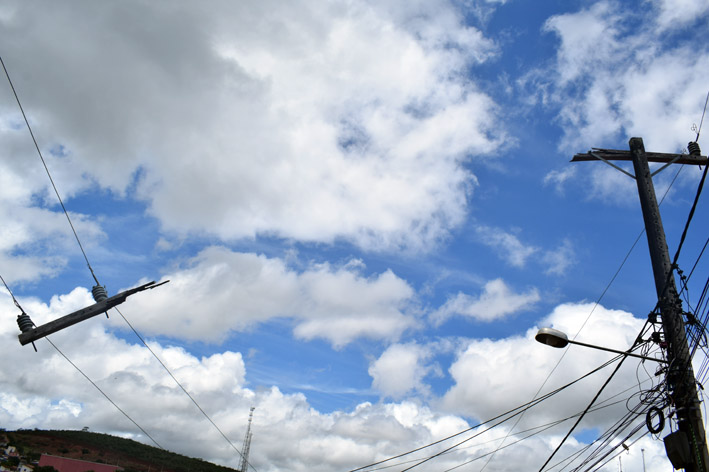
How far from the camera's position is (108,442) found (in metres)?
98.1

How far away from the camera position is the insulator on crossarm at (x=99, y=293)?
1379 cm

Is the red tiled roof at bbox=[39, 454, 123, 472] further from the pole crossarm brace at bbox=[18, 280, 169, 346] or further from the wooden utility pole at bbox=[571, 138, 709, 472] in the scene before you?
the wooden utility pole at bbox=[571, 138, 709, 472]

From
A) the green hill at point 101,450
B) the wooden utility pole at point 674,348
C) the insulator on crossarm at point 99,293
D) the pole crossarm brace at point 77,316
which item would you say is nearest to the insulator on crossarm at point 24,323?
the pole crossarm brace at point 77,316

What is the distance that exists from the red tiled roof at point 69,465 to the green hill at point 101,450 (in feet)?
52.2

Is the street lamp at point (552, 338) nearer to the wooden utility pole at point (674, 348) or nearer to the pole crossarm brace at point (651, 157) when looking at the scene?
the wooden utility pole at point (674, 348)

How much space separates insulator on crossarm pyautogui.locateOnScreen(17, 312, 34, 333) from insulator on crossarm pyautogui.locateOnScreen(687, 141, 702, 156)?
1675 cm

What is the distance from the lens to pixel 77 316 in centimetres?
1328

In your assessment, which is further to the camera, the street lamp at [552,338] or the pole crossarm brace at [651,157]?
the pole crossarm brace at [651,157]

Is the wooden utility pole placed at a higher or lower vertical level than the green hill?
lower

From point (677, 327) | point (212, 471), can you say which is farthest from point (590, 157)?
point (212, 471)

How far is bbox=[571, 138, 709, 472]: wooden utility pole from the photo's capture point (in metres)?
7.62

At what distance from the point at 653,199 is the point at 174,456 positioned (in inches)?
4533

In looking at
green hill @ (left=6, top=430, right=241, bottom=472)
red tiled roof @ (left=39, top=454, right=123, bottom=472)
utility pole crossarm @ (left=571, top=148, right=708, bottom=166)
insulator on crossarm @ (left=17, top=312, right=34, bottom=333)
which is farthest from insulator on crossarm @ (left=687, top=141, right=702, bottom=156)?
green hill @ (left=6, top=430, right=241, bottom=472)

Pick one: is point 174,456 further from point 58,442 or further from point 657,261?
point 657,261
